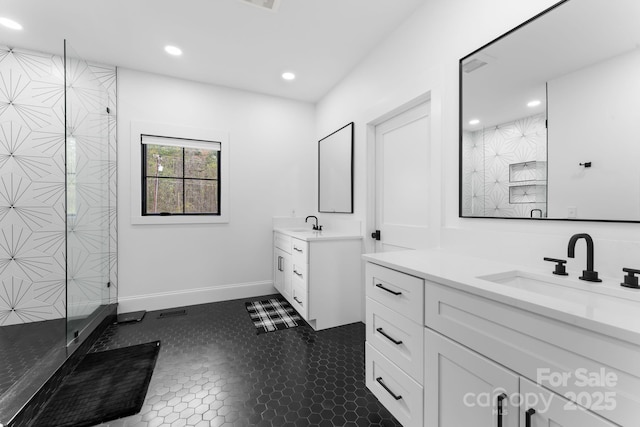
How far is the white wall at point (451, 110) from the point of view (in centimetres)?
115

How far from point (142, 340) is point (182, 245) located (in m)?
1.11

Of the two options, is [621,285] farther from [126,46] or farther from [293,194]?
[126,46]

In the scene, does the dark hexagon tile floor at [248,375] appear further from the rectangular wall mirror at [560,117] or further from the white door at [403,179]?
the rectangular wall mirror at [560,117]

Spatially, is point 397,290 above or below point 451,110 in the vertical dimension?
below

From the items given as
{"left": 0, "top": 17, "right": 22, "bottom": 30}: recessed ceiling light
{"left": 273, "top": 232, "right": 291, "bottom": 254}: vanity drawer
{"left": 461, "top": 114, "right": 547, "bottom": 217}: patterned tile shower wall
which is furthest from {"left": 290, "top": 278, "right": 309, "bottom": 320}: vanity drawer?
{"left": 0, "top": 17, "right": 22, "bottom": 30}: recessed ceiling light

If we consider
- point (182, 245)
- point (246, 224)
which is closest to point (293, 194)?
point (246, 224)

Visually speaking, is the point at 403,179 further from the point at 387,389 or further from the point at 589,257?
the point at 387,389

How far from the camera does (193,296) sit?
3119 millimetres

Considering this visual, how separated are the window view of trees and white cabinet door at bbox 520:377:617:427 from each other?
10.5 feet

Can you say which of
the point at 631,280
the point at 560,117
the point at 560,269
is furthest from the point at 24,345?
the point at 560,117

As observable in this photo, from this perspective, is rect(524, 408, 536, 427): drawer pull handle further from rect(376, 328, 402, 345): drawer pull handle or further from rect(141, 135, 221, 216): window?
rect(141, 135, 221, 216): window

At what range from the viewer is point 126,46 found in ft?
8.14

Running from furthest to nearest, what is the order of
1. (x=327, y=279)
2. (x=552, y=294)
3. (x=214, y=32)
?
(x=327, y=279) < (x=214, y=32) < (x=552, y=294)

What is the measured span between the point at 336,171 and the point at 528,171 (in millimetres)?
2029
